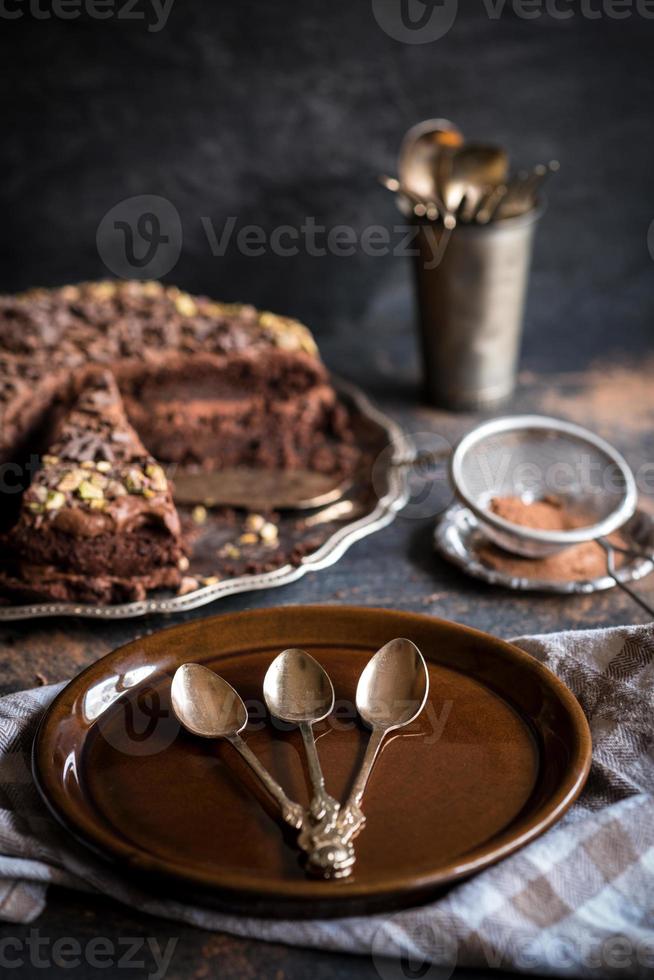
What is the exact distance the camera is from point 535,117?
419 cm

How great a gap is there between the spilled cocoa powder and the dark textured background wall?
1.40 meters

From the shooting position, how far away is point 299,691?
6.95 ft

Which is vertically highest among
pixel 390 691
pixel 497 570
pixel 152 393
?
pixel 152 393

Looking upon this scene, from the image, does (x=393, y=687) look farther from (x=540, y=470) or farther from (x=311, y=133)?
(x=311, y=133)

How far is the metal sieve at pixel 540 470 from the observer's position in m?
2.94

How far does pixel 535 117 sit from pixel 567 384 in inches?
44.5

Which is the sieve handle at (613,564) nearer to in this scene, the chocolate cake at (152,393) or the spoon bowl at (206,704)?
the chocolate cake at (152,393)

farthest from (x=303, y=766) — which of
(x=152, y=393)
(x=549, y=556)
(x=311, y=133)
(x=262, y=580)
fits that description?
(x=311, y=133)

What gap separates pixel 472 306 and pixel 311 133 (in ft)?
3.79

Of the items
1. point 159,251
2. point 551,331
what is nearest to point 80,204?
point 159,251

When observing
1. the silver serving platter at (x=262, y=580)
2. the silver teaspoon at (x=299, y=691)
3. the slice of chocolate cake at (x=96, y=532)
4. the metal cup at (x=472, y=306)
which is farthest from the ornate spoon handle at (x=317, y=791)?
the metal cup at (x=472, y=306)

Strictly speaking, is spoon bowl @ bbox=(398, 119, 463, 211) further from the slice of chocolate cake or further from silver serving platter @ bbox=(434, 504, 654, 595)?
the slice of chocolate cake

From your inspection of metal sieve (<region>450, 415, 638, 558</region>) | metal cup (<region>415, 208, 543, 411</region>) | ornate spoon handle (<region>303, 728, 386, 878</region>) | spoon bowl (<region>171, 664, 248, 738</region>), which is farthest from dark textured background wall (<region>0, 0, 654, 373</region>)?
ornate spoon handle (<region>303, 728, 386, 878</region>)

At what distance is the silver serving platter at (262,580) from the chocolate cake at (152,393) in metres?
0.20
